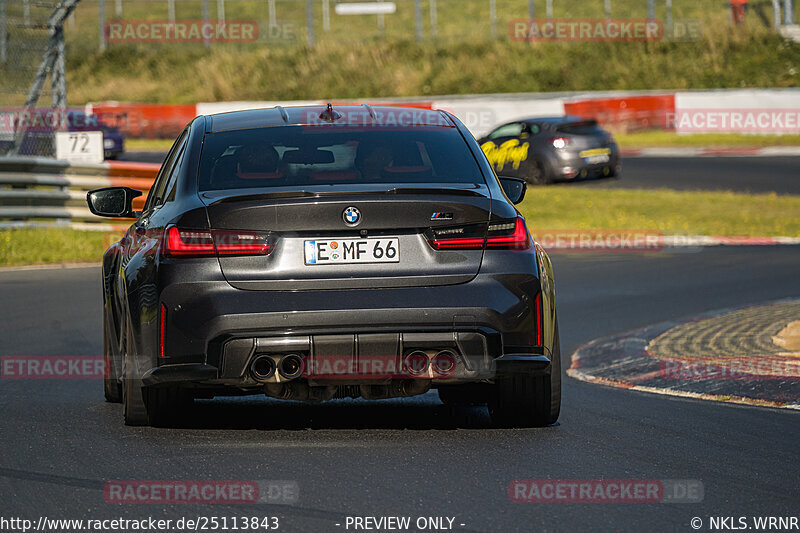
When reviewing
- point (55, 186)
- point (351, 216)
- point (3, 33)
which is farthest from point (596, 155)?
point (351, 216)

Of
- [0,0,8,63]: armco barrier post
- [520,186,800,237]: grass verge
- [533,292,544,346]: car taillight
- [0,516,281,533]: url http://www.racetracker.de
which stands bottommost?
[520,186,800,237]: grass verge

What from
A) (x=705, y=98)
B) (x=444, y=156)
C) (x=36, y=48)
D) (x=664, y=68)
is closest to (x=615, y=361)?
Answer: (x=444, y=156)

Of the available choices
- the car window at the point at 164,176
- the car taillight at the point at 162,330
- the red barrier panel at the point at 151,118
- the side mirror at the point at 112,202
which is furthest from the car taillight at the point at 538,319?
the red barrier panel at the point at 151,118

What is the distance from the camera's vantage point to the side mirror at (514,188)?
740 centimetres

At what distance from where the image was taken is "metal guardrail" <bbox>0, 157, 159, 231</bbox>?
17.7m

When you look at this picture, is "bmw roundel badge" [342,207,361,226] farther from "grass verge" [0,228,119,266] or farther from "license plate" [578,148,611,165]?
"license plate" [578,148,611,165]

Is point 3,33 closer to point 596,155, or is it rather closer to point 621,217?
point 621,217

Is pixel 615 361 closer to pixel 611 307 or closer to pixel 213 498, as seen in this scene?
pixel 611 307

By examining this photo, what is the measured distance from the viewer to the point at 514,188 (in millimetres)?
7512

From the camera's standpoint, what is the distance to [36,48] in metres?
20.0

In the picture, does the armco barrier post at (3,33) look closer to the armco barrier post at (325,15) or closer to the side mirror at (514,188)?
the side mirror at (514,188)

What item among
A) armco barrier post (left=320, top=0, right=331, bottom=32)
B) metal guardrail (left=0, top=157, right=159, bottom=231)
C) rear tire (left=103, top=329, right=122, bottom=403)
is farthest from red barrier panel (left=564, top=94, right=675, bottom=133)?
rear tire (left=103, top=329, right=122, bottom=403)

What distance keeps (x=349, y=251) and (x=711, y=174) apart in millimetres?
23602

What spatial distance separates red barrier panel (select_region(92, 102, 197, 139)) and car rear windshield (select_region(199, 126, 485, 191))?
37.1 meters
